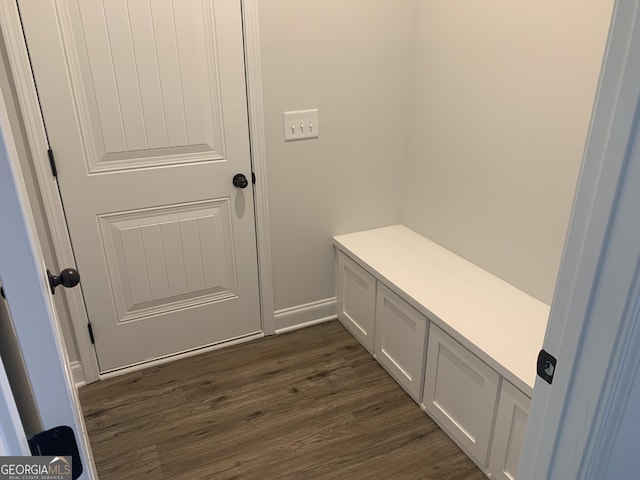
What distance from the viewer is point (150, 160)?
2092 millimetres

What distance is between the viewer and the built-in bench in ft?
5.52

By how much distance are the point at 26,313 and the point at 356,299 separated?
1980 mm

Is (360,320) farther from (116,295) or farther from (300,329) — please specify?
(116,295)

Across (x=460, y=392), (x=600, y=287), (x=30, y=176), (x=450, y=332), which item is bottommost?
(x=460, y=392)

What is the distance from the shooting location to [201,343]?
2.51 m

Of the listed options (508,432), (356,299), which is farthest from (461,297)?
(356,299)

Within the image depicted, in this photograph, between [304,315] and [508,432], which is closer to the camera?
[508,432]

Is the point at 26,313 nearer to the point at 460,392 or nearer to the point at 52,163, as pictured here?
the point at 52,163

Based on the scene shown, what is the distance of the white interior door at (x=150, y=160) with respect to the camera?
6.07 ft

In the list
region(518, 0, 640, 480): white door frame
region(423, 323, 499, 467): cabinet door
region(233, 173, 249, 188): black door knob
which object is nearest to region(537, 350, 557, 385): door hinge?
region(518, 0, 640, 480): white door frame

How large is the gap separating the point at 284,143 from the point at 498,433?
4.96 ft

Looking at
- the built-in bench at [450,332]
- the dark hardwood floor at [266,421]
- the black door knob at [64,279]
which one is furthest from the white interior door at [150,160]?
the black door knob at [64,279]

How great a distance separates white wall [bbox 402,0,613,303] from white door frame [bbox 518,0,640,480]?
1.09m

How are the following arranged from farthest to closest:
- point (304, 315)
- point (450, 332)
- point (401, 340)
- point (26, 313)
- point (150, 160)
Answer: point (304, 315)
point (401, 340)
point (150, 160)
point (450, 332)
point (26, 313)
